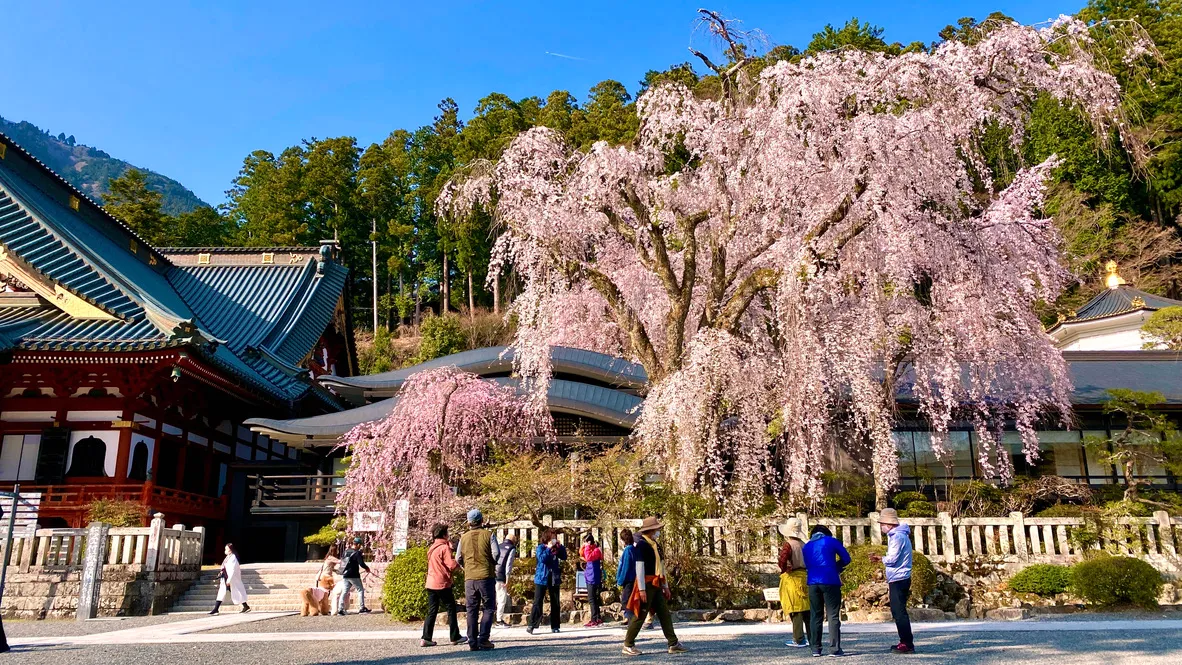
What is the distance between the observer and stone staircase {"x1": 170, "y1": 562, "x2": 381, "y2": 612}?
1505cm

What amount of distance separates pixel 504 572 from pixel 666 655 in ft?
11.4

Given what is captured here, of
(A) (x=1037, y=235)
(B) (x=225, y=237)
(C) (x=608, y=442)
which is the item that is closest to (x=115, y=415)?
(C) (x=608, y=442)

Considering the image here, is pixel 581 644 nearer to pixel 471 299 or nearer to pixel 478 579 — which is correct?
pixel 478 579

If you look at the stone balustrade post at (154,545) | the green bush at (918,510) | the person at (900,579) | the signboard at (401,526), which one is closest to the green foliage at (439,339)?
the stone balustrade post at (154,545)

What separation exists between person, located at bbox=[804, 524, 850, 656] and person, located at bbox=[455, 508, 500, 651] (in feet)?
10.7

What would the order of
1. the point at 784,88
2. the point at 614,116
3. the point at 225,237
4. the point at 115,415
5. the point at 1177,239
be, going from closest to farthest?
the point at 784,88 < the point at 115,415 < the point at 1177,239 < the point at 614,116 < the point at 225,237

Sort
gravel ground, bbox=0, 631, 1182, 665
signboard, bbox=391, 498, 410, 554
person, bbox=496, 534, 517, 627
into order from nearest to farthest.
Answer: gravel ground, bbox=0, 631, 1182, 665, person, bbox=496, 534, 517, 627, signboard, bbox=391, 498, 410, 554

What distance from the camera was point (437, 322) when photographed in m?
35.3

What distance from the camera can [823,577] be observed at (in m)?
7.92

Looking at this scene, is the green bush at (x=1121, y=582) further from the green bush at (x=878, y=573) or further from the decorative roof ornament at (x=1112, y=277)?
the decorative roof ornament at (x=1112, y=277)

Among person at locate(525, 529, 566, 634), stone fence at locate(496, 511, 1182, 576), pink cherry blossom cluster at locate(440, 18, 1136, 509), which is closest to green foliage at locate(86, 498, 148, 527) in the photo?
stone fence at locate(496, 511, 1182, 576)

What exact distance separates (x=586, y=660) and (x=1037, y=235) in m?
11.6

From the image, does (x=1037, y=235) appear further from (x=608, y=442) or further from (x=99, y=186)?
(x=99, y=186)

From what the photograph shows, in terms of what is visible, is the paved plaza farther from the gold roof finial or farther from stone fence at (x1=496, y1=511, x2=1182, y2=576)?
the gold roof finial
